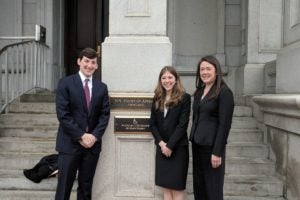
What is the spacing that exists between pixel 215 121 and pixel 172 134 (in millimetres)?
468

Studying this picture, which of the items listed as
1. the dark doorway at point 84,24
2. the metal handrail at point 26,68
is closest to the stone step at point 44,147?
the metal handrail at point 26,68

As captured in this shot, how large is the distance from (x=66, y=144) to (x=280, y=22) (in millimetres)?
4821

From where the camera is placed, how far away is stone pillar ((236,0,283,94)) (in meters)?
7.14

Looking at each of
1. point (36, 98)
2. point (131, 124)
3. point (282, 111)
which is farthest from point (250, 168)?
point (36, 98)

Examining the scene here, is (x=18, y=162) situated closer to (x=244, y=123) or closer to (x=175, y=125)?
(x=175, y=125)

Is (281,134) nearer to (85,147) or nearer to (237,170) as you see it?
(237,170)

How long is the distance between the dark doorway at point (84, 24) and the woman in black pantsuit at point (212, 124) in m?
5.58

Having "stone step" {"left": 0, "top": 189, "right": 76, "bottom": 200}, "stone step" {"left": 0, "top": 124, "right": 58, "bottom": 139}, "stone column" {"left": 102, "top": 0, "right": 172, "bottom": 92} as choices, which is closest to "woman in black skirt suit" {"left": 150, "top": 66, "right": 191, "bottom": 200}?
"stone column" {"left": 102, "top": 0, "right": 172, "bottom": 92}

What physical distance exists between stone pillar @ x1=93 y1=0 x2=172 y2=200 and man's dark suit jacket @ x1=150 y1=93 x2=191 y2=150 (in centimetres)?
47

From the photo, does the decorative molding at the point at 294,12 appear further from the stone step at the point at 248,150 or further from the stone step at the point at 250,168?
the stone step at the point at 250,168

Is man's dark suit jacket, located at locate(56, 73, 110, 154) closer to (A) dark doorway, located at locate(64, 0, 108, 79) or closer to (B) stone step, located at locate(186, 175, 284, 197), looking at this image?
(B) stone step, located at locate(186, 175, 284, 197)

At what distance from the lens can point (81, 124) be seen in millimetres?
4008

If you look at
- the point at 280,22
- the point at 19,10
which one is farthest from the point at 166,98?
the point at 19,10

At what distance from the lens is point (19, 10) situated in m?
8.63
